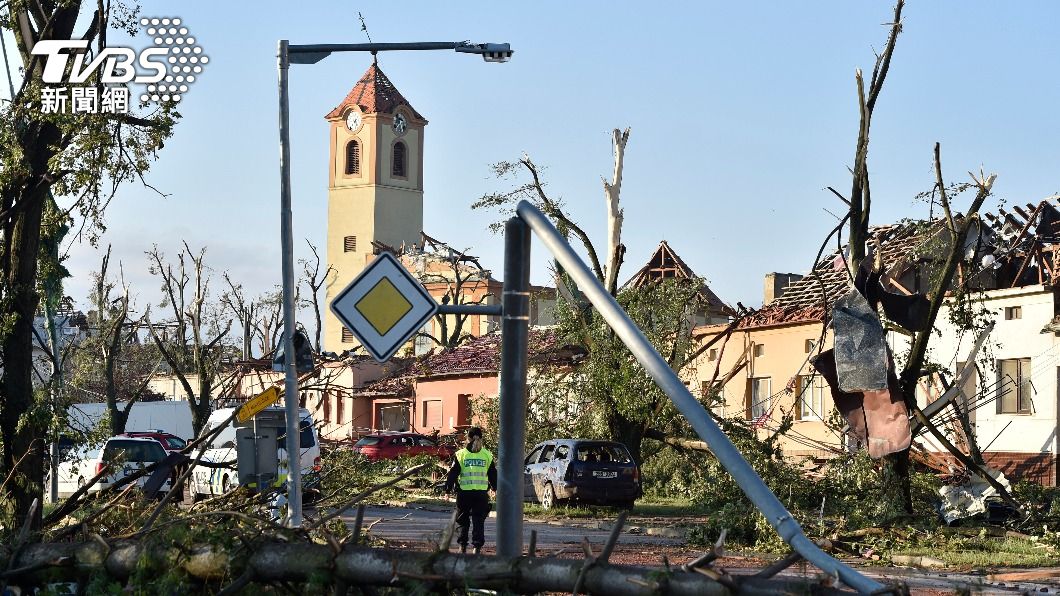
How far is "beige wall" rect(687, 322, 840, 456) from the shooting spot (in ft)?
114

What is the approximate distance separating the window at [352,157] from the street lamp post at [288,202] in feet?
212

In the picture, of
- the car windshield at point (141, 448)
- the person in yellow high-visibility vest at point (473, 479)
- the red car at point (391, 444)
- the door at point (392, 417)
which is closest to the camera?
the person in yellow high-visibility vest at point (473, 479)

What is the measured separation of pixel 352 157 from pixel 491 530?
60945 mm

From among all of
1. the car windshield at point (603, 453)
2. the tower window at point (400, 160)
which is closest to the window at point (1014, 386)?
the car windshield at point (603, 453)

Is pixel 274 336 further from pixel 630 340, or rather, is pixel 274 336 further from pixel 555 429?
pixel 630 340

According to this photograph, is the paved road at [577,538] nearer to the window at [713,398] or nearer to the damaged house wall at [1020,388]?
the window at [713,398]

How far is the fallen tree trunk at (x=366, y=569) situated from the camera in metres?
7.32

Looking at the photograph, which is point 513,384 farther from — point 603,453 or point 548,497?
point 548,497

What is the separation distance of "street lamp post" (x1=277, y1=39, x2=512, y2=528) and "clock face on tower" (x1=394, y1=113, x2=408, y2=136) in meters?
64.1

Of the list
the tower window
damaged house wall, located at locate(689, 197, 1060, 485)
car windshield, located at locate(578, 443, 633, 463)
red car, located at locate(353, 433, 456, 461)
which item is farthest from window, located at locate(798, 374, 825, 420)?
the tower window

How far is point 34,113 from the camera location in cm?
1775

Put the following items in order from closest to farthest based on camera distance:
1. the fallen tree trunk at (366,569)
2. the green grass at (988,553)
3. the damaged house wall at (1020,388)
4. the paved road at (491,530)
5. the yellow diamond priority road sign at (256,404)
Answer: the fallen tree trunk at (366,569) → the yellow diamond priority road sign at (256,404) → the green grass at (988,553) → the paved road at (491,530) → the damaged house wall at (1020,388)

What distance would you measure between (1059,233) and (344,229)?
172 ft

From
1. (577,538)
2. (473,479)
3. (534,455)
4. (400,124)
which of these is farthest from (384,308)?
(400,124)
